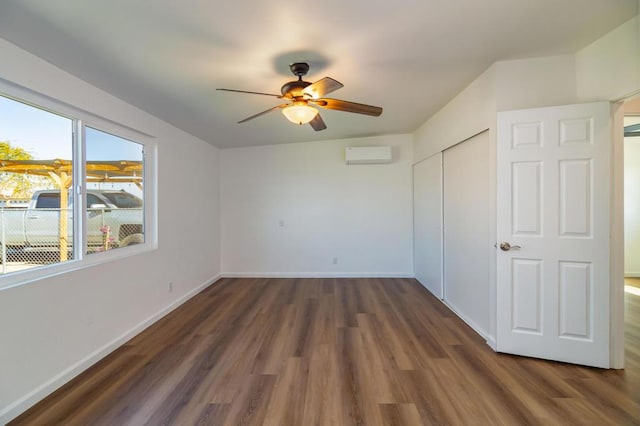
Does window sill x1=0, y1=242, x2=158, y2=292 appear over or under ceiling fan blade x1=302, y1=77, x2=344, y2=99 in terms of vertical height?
under

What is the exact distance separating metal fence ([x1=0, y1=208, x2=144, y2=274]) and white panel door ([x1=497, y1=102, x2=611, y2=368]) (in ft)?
12.2

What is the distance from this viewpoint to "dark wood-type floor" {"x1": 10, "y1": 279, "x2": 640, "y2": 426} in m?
1.65

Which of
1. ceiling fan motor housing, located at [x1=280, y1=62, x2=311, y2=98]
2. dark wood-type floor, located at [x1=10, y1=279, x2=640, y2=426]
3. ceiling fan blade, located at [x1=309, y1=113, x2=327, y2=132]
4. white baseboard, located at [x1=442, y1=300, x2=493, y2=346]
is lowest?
dark wood-type floor, located at [x1=10, y1=279, x2=640, y2=426]

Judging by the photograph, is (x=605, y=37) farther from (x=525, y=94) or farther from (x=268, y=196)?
(x=268, y=196)

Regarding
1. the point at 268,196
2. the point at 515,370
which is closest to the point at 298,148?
the point at 268,196

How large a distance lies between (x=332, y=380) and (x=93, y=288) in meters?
2.18

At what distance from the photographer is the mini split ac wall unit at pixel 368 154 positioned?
14.7 ft

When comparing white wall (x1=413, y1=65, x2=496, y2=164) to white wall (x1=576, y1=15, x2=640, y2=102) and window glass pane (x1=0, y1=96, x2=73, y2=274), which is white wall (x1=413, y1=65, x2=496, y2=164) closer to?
white wall (x1=576, y1=15, x2=640, y2=102)

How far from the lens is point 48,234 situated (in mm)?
2018

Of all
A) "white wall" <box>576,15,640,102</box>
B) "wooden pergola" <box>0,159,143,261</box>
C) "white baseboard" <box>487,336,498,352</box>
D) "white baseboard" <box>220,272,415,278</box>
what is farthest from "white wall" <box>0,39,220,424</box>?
"white wall" <box>576,15,640,102</box>

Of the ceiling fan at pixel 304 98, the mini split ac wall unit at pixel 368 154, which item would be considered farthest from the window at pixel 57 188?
the mini split ac wall unit at pixel 368 154

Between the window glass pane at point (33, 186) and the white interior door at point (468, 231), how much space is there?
3.76 meters

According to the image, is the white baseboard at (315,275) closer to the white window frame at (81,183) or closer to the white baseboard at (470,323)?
the white baseboard at (470,323)

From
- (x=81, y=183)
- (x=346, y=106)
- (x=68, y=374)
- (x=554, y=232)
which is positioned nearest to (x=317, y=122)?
(x=346, y=106)
